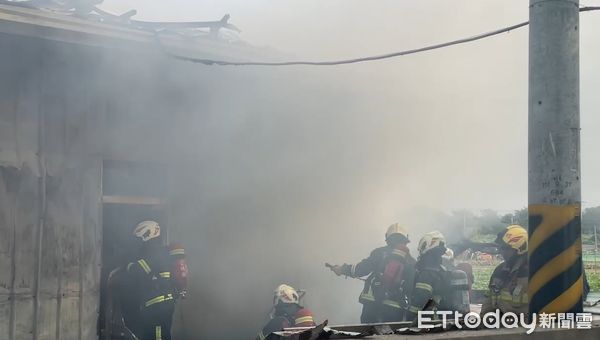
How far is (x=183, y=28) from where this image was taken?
603 cm

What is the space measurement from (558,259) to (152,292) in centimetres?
354

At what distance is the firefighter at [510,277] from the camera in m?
5.58

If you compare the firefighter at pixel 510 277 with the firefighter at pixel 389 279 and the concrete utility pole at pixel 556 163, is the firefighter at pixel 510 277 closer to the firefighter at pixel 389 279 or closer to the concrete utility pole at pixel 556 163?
the firefighter at pixel 389 279

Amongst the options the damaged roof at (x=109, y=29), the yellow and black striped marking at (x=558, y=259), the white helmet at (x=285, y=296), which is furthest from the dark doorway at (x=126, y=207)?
the yellow and black striped marking at (x=558, y=259)

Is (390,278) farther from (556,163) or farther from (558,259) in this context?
(556,163)

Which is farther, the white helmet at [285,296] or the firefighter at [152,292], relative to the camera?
the firefighter at [152,292]

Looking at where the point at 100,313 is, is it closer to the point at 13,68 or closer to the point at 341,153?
the point at 13,68

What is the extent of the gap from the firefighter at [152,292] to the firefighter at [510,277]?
8.95 feet

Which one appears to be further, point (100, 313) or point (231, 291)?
point (231, 291)

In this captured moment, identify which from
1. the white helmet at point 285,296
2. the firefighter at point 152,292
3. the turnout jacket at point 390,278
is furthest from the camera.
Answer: the turnout jacket at point 390,278

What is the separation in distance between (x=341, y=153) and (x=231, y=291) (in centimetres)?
211

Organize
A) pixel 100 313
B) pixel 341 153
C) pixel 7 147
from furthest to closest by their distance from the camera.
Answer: pixel 341 153, pixel 100 313, pixel 7 147

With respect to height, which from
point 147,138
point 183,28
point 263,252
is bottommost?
point 263,252

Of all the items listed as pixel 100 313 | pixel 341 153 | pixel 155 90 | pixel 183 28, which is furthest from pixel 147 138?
pixel 341 153
